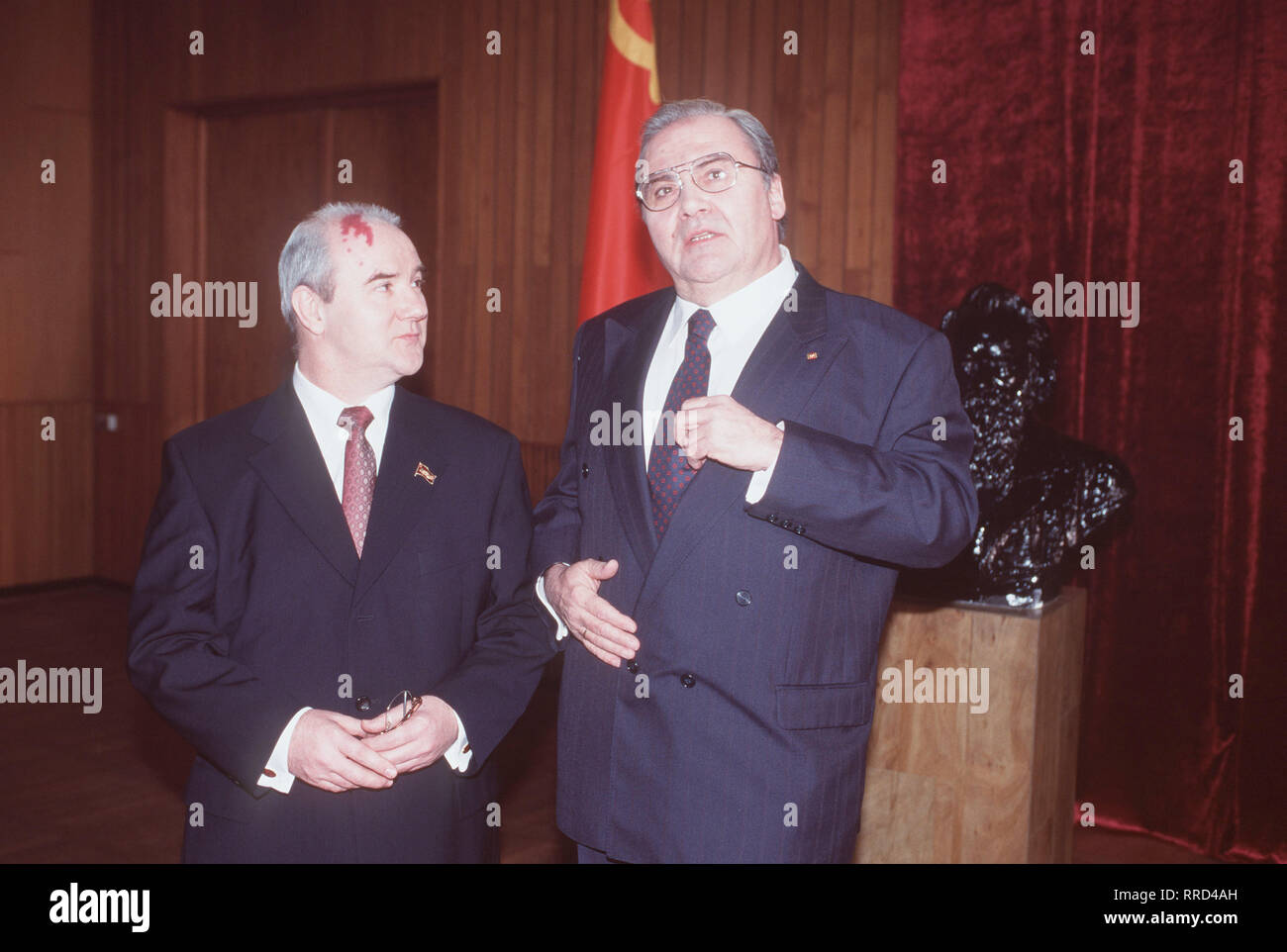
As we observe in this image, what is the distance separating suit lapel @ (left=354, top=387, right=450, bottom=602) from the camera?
172 cm

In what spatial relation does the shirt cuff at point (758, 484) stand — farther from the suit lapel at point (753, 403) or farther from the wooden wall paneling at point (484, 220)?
the wooden wall paneling at point (484, 220)

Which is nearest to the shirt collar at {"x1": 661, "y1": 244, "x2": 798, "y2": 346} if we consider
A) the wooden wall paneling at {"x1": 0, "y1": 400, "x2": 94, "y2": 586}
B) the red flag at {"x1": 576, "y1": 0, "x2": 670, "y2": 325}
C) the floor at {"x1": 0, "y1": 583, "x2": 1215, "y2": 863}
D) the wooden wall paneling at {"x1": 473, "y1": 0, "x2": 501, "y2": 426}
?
the floor at {"x1": 0, "y1": 583, "x2": 1215, "y2": 863}

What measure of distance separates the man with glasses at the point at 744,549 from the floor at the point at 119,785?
0.79m

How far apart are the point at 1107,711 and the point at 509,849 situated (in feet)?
6.66

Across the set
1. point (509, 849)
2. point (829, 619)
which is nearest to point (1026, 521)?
point (829, 619)

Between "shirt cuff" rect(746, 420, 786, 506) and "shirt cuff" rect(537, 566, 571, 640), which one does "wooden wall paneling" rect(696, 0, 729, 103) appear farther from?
"shirt cuff" rect(746, 420, 786, 506)

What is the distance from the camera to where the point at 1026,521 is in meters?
3.09

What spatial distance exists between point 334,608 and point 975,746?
76.0 inches

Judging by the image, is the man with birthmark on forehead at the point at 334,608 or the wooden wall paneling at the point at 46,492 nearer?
the man with birthmark on forehead at the point at 334,608

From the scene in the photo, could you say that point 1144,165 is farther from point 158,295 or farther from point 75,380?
point 75,380

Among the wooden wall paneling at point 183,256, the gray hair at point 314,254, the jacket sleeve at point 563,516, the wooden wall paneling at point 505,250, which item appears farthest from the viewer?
the wooden wall paneling at point 183,256

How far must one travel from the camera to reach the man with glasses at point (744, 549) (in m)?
1.63

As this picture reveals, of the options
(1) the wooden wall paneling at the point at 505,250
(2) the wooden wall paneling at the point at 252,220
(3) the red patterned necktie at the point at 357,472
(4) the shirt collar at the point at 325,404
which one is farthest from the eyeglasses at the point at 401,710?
(2) the wooden wall paneling at the point at 252,220

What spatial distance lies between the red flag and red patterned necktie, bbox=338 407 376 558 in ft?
6.42
